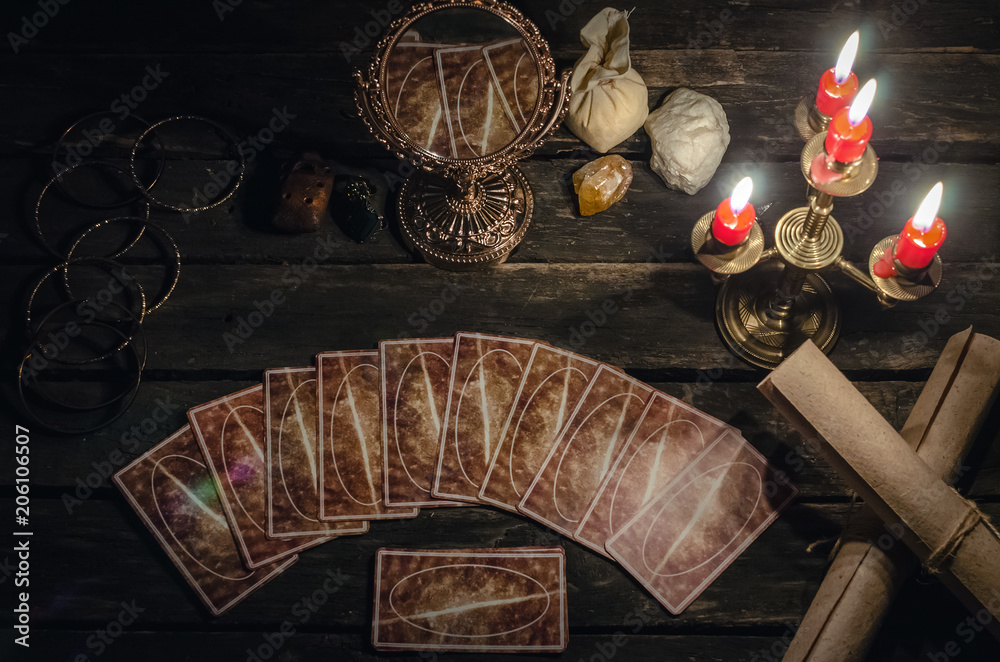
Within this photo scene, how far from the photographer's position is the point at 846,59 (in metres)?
1.53

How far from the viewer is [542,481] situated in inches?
67.3

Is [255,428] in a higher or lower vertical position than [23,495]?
higher

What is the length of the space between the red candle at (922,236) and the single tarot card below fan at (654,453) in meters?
0.56

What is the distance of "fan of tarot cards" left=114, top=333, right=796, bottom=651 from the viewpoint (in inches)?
65.6

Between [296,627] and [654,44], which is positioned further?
[654,44]

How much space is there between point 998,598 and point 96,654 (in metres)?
1.93

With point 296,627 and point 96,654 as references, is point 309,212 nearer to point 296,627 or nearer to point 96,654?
point 296,627

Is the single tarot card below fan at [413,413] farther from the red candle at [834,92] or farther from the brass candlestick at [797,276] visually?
the red candle at [834,92]

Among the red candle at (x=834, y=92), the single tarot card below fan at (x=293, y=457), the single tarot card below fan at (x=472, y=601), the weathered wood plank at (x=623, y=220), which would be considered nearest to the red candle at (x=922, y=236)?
the red candle at (x=834, y=92)

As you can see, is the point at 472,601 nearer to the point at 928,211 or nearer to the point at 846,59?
the point at 928,211

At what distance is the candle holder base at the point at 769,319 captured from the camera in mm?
1777

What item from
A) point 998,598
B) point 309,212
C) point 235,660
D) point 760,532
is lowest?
point 235,660

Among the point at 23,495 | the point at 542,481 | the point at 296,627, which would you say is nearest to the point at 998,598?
the point at 542,481

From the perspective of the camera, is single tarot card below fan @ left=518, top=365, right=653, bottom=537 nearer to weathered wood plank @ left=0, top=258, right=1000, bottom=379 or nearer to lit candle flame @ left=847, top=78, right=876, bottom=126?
weathered wood plank @ left=0, top=258, right=1000, bottom=379
